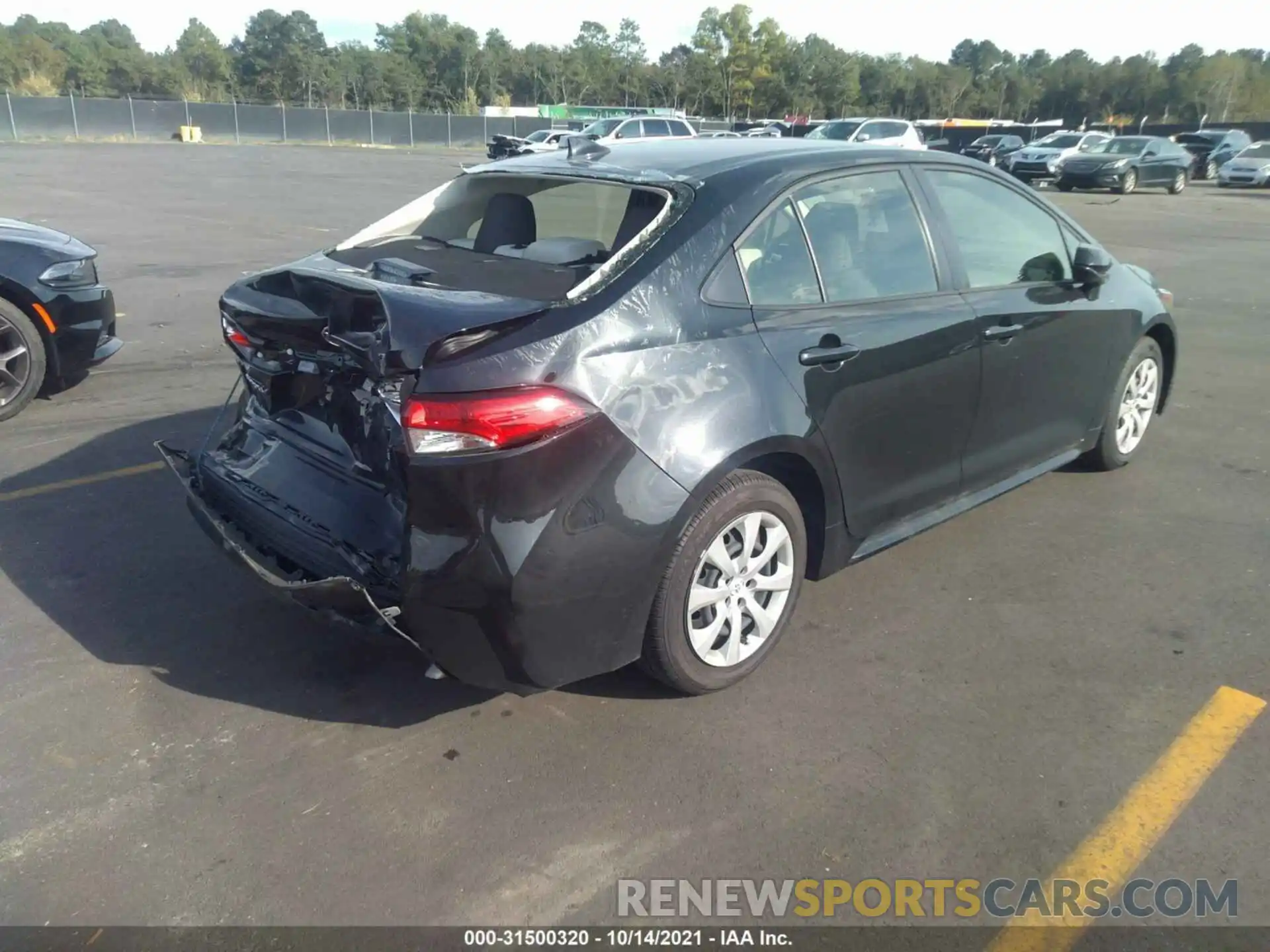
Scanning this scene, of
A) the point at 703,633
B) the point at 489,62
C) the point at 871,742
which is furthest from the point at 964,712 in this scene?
the point at 489,62

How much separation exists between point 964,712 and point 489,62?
110963mm

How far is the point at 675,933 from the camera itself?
8.55 feet

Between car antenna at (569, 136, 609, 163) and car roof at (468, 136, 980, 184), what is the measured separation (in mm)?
25

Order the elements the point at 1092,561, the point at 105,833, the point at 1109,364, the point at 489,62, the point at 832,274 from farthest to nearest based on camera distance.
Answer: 1. the point at 489,62
2. the point at 1109,364
3. the point at 1092,561
4. the point at 832,274
5. the point at 105,833

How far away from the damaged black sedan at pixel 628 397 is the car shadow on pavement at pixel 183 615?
1.21ft

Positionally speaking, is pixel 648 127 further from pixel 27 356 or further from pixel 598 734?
pixel 598 734

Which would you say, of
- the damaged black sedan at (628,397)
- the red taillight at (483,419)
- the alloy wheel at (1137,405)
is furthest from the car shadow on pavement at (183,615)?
the alloy wheel at (1137,405)

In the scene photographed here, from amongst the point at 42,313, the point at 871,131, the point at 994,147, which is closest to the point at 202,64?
the point at 994,147

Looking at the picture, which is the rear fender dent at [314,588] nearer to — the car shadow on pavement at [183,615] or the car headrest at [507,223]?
the car shadow on pavement at [183,615]

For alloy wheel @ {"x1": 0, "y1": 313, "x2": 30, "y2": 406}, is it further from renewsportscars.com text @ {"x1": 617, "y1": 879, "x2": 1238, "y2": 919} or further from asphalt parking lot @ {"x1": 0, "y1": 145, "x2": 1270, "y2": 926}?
renewsportscars.com text @ {"x1": 617, "y1": 879, "x2": 1238, "y2": 919}

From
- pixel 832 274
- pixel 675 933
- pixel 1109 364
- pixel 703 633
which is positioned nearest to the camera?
pixel 675 933

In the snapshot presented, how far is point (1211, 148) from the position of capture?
39.4 meters

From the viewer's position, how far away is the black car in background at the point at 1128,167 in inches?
1147

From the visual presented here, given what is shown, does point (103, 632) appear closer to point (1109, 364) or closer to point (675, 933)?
point (675, 933)
